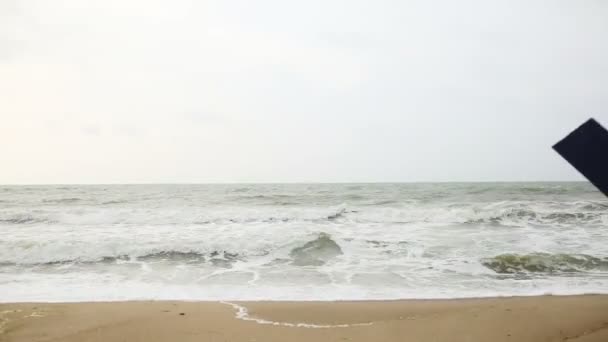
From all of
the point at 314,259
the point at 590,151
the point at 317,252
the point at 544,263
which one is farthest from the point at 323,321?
the point at 544,263

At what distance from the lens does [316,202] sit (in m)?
23.6

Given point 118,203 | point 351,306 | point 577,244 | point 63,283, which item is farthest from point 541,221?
point 118,203

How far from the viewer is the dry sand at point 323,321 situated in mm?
4062

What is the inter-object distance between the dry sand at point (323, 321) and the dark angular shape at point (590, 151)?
264 centimetres

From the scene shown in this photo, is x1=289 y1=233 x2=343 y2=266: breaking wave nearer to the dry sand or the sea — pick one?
the sea

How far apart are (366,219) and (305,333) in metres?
12.8

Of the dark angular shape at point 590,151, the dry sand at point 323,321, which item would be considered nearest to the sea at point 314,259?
the dry sand at point 323,321

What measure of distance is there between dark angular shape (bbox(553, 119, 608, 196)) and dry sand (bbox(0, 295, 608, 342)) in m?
2.64

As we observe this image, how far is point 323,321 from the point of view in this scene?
4.66m

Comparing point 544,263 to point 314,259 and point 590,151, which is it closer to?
point 314,259

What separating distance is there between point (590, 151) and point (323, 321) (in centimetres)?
354

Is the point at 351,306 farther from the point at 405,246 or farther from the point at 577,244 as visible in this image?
the point at 577,244

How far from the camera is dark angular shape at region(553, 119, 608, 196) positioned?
1.66 meters

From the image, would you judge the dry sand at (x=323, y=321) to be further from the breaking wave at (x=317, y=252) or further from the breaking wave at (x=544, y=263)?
the breaking wave at (x=317, y=252)
